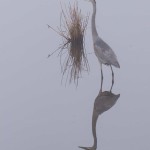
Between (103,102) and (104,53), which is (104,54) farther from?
(103,102)

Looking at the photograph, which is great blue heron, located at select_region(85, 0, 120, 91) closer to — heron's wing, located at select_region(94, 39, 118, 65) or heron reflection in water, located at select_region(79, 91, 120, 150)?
Answer: heron's wing, located at select_region(94, 39, 118, 65)

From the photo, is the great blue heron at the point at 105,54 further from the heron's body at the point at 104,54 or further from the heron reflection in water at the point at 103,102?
the heron reflection in water at the point at 103,102

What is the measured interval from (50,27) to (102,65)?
1347 millimetres

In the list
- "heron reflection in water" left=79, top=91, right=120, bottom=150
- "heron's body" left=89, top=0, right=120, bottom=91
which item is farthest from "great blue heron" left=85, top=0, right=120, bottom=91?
"heron reflection in water" left=79, top=91, right=120, bottom=150

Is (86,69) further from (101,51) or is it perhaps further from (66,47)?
(66,47)

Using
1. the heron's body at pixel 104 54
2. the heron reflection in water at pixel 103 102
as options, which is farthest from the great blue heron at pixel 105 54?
the heron reflection in water at pixel 103 102

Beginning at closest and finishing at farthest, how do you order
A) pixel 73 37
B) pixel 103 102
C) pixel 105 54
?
pixel 103 102 < pixel 105 54 < pixel 73 37

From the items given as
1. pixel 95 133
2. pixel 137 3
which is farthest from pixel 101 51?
pixel 137 3

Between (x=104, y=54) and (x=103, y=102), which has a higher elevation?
(x=104, y=54)

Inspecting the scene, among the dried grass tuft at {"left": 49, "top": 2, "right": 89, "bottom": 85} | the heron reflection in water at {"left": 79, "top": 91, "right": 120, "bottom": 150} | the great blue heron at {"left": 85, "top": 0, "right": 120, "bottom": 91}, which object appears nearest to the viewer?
the heron reflection in water at {"left": 79, "top": 91, "right": 120, "bottom": 150}

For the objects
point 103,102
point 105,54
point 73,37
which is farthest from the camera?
point 73,37

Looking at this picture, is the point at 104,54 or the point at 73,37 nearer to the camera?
the point at 104,54

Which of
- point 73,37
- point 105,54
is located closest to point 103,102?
point 105,54

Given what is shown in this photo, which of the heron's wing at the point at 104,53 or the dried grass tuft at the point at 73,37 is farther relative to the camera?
the dried grass tuft at the point at 73,37
